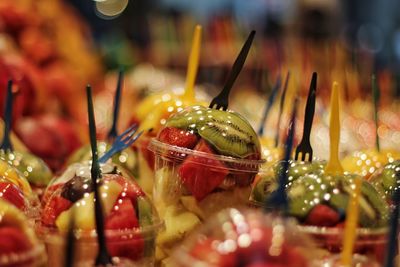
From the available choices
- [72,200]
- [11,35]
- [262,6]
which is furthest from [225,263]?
[262,6]

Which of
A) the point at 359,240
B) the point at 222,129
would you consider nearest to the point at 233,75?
the point at 222,129

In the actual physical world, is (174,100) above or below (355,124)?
above

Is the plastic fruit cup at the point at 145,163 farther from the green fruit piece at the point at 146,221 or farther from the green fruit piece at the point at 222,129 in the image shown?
the green fruit piece at the point at 146,221

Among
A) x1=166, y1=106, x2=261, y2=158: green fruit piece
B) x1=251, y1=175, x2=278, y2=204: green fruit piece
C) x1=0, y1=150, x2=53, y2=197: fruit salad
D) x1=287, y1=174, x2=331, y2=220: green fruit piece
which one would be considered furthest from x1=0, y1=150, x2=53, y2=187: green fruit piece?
x1=287, y1=174, x2=331, y2=220: green fruit piece

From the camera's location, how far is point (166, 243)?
1.28m

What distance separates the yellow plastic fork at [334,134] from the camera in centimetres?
119

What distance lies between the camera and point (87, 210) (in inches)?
44.0

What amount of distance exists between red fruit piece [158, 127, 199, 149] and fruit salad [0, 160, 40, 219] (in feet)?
0.90

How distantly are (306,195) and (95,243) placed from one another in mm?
345

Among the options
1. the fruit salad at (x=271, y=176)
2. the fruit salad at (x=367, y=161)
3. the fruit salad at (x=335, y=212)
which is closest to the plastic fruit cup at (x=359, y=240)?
the fruit salad at (x=335, y=212)

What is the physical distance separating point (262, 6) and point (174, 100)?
6.20 m

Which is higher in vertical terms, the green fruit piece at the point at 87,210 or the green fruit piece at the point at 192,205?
the green fruit piece at the point at 87,210

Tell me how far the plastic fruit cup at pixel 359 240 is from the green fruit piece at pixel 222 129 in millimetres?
275

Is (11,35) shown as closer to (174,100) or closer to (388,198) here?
(174,100)
